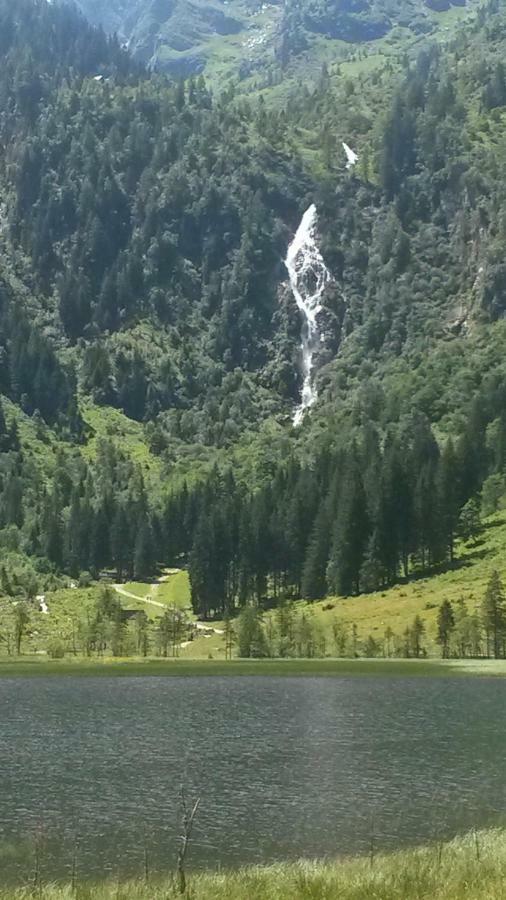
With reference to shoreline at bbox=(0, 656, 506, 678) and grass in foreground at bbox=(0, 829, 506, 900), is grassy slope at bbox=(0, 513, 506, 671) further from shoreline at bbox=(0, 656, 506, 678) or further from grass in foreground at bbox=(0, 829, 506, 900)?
grass in foreground at bbox=(0, 829, 506, 900)

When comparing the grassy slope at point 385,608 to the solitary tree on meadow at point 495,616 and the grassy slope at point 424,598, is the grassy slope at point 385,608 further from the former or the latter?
the solitary tree on meadow at point 495,616

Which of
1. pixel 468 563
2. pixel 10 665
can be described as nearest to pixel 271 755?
pixel 10 665

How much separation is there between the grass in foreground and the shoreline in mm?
86567

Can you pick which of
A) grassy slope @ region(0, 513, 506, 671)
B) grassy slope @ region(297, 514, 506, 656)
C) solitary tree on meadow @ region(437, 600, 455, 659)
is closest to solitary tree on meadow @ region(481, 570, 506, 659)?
solitary tree on meadow @ region(437, 600, 455, 659)

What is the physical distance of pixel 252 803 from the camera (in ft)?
172

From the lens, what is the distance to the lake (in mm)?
44656

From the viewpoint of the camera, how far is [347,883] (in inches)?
1291

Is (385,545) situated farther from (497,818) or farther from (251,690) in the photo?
(497,818)

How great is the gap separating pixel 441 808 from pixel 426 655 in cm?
10027

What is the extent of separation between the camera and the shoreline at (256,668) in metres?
128

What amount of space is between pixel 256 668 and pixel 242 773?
3092 inches

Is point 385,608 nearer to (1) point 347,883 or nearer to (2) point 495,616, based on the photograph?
(2) point 495,616

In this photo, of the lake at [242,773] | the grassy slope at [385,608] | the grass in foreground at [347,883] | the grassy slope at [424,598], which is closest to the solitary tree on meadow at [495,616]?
the grassy slope at [424,598]

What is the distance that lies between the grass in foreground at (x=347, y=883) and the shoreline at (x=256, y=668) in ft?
284
